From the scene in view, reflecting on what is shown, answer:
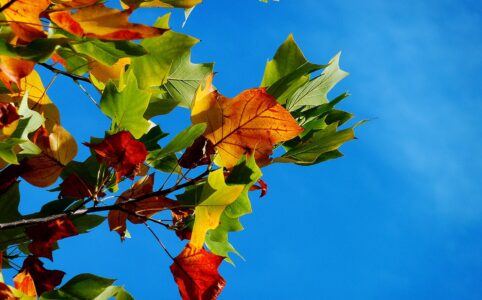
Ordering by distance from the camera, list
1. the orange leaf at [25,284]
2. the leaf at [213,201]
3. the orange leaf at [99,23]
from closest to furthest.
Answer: the orange leaf at [99,23] < the leaf at [213,201] < the orange leaf at [25,284]

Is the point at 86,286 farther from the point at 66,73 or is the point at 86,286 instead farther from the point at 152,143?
the point at 66,73

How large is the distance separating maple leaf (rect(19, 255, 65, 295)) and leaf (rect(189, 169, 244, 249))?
0.33m

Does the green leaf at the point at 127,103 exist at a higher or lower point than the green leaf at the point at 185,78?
lower

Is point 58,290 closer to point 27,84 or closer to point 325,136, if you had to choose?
point 27,84

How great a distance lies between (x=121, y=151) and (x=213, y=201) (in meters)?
0.18

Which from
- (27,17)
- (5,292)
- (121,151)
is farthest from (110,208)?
(27,17)

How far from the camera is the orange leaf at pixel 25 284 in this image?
114 centimetres

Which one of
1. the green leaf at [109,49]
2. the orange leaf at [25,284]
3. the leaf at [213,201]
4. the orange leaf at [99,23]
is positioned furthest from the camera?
the orange leaf at [25,284]

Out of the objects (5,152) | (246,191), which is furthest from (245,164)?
(5,152)

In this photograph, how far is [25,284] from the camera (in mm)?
1150

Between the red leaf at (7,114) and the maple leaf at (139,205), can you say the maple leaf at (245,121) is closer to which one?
the maple leaf at (139,205)

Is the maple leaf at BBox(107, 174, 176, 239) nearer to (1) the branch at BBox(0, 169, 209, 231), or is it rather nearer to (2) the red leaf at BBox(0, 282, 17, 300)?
(1) the branch at BBox(0, 169, 209, 231)

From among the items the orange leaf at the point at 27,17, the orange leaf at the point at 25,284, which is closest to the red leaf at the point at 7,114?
the orange leaf at the point at 27,17

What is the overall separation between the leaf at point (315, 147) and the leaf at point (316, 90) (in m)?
0.08
